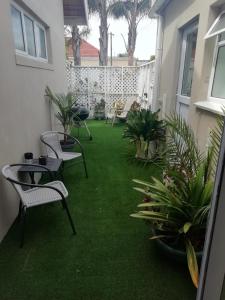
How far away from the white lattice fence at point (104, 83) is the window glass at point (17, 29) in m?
5.01

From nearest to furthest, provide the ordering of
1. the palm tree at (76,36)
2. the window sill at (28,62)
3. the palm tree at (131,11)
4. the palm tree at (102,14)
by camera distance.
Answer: the window sill at (28,62) → the palm tree at (102,14) → the palm tree at (76,36) → the palm tree at (131,11)

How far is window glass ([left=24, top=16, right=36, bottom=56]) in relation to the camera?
308 centimetres

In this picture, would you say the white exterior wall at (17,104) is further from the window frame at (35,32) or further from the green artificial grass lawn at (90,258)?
the green artificial grass lawn at (90,258)

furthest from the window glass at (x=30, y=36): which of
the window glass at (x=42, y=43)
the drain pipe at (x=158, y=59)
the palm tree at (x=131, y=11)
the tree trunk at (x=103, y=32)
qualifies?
the palm tree at (x=131, y=11)

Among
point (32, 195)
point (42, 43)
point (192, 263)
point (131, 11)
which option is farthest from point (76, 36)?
point (192, 263)

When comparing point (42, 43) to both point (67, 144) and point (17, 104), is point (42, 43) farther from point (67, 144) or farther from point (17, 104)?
point (17, 104)

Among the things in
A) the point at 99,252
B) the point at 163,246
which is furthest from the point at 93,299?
the point at 163,246

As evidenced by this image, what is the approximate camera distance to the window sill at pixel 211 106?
2.28 metres

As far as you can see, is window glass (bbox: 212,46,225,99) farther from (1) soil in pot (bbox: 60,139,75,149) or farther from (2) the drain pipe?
(1) soil in pot (bbox: 60,139,75,149)

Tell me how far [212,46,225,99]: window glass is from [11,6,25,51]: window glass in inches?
98.2

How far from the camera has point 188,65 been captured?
372 cm

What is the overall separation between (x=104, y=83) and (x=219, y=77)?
600 cm

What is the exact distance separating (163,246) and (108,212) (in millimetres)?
872

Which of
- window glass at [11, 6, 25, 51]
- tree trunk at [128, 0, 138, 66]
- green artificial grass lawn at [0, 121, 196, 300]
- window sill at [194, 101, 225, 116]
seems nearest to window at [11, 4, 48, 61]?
window glass at [11, 6, 25, 51]
